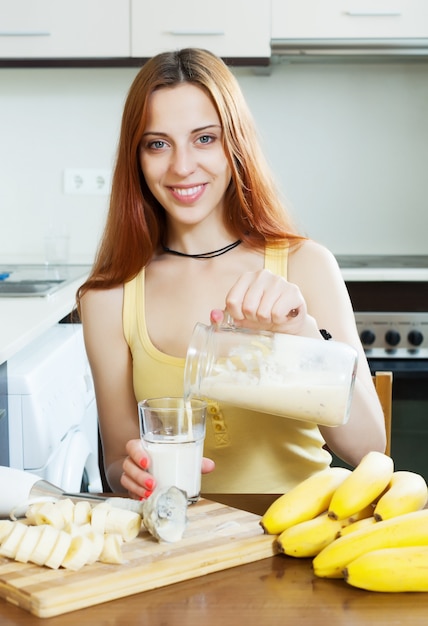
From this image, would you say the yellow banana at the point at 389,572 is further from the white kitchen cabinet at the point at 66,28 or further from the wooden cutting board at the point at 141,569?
the white kitchen cabinet at the point at 66,28

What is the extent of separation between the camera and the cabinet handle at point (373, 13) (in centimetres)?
281

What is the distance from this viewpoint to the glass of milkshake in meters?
1.08

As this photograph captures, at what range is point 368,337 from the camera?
2.72m

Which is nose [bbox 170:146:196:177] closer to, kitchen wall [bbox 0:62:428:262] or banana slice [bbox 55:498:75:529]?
banana slice [bbox 55:498:75:529]

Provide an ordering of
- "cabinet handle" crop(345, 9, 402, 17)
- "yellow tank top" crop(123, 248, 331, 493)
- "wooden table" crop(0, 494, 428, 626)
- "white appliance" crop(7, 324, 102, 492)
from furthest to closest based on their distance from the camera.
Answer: "cabinet handle" crop(345, 9, 402, 17) → "white appliance" crop(7, 324, 102, 492) → "yellow tank top" crop(123, 248, 331, 493) → "wooden table" crop(0, 494, 428, 626)

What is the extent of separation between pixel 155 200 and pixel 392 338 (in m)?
1.26

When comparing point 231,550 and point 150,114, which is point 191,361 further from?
point 150,114

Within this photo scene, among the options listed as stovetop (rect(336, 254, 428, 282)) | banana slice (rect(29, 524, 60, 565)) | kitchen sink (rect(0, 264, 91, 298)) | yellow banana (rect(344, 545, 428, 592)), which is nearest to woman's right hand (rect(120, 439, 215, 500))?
banana slice (rect(29, 524, 60, 565))

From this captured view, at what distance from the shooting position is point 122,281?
63.6 inches

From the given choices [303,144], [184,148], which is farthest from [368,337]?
[184,148]

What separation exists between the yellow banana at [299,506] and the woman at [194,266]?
330 mm

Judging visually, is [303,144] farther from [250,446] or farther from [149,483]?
[149,483]

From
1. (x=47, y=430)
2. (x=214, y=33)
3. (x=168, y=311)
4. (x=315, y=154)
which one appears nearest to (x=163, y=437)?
(x=168, y=311)

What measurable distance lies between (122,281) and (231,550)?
0.75 m
